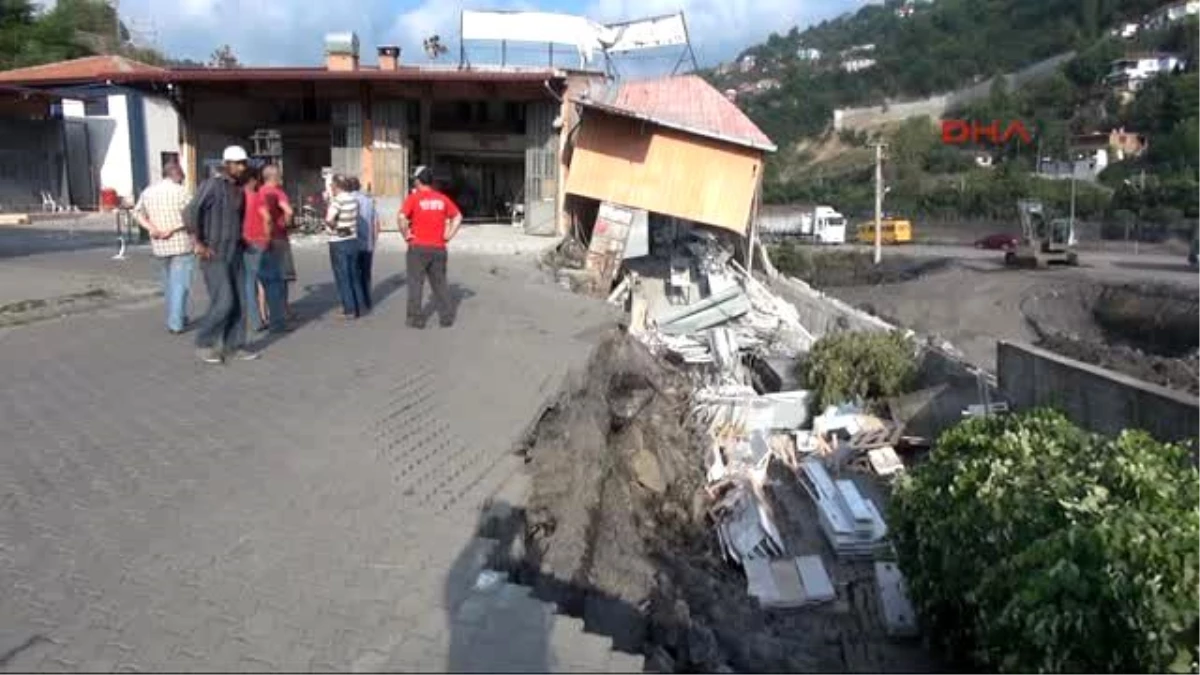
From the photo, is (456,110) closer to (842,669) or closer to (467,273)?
(467,273)

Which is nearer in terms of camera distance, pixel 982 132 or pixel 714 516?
pixel 714 516

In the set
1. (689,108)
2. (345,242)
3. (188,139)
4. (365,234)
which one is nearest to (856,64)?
(188,139)

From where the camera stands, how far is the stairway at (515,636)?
362 centimetres

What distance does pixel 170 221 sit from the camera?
29.5ft

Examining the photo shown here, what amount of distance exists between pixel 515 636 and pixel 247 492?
2.23 metres

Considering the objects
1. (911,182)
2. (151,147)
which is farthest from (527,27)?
(911,182)

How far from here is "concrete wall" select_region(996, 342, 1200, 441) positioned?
7.68 meters

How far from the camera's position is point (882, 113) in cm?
13150

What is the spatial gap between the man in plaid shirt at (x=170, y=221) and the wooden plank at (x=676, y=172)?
485 inches

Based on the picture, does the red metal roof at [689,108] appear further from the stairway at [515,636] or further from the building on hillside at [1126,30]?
the building on hillside at [1126,30]

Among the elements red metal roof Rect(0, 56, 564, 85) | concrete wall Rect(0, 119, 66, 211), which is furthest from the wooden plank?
concrete wall Rect(0, 119, 66, 211)

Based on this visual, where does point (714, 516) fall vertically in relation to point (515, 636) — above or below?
below

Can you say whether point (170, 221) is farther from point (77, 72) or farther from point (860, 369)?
point (77, 72)

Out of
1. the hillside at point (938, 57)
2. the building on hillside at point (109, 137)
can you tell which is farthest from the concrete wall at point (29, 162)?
the hillside at point (938, 57)
